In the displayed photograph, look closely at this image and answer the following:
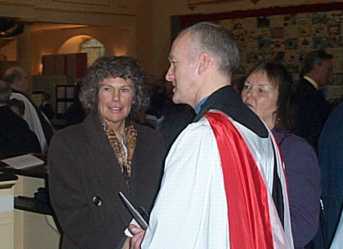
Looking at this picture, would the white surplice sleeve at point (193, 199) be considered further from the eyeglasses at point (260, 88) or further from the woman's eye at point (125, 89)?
the woman's eye at point (125, 89)

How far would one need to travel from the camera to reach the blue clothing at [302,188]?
2.76 meters

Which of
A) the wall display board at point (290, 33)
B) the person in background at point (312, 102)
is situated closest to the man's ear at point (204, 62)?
the person in background at point (312, 102)

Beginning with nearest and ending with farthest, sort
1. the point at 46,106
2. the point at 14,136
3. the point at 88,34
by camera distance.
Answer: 1. the point at 14,136
2. the point at 46,106
3. the point at 88,34

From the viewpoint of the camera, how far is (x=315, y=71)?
607cm

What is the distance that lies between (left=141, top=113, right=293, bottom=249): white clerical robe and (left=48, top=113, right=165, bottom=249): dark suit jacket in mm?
943

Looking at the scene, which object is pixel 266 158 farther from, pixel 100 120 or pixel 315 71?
pixel 315 71

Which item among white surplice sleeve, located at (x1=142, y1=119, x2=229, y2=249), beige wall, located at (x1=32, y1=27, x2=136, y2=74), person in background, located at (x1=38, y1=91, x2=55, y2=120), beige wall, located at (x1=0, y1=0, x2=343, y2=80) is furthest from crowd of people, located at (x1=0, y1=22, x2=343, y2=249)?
beige wall, located at (x1=32, y1=27, x2=136, y2=74)

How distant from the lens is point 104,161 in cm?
316

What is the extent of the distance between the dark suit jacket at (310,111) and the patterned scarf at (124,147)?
226 centimetres

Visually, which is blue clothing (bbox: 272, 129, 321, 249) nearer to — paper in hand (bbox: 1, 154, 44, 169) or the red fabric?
the red fabric

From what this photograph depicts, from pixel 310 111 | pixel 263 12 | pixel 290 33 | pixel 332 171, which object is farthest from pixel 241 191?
pixel 263 12

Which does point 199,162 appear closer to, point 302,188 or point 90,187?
point 302,188

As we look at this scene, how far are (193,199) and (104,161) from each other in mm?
1106

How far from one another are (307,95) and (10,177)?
2.71 m
